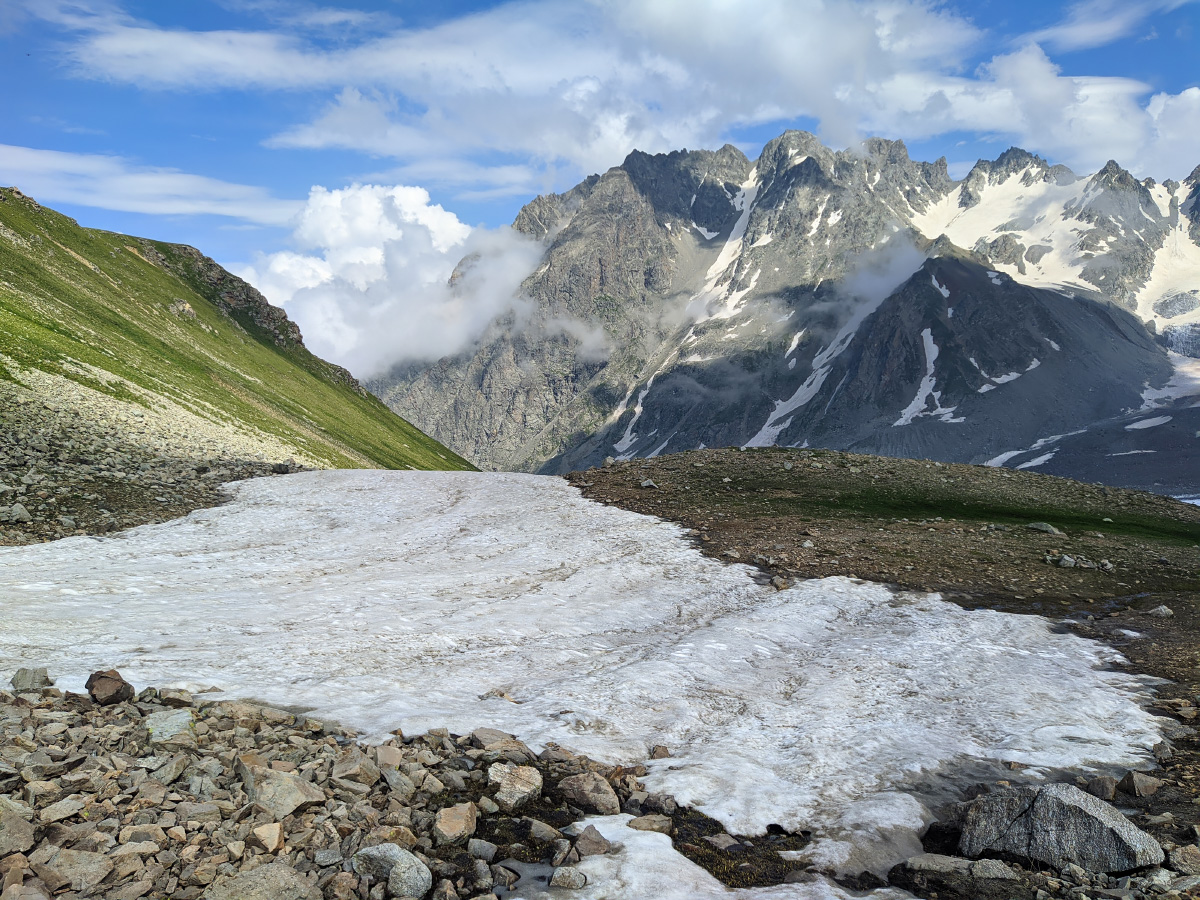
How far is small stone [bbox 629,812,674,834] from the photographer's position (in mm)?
9930

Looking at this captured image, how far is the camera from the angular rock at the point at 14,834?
7.41 meters

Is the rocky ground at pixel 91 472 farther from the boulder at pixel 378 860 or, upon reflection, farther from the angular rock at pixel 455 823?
the boulder at pixel 378 860

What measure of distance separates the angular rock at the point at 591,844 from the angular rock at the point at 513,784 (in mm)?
1324

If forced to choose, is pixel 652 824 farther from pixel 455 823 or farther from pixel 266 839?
pixel 266 839

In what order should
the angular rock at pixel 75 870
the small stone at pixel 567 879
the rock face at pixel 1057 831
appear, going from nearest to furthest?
the angular rock at pixel 75 870 < the small stone at pixel 567 879 < the rock face at pixel 1057 831

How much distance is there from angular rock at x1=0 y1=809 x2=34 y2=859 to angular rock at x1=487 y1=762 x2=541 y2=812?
5.47 metres

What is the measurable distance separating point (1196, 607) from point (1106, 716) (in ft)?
38.2

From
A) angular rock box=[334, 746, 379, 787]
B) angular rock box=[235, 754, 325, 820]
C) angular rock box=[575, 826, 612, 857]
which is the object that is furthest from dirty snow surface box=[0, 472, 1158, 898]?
angular rock box=[235, 754, 325, 820]

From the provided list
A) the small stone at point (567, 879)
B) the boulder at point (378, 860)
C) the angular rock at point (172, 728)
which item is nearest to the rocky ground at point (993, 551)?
the small stone at point (567, 879)

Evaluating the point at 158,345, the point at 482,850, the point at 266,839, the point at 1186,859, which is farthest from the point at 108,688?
the point at 158,345

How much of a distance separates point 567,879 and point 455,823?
184cm

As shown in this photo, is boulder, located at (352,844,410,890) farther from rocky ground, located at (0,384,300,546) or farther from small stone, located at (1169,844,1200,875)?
rocky ground, located at (0,384,300,546)

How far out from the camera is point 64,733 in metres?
9.86

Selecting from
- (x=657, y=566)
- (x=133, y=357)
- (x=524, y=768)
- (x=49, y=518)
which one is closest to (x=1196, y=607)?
(x=657, y=566)
